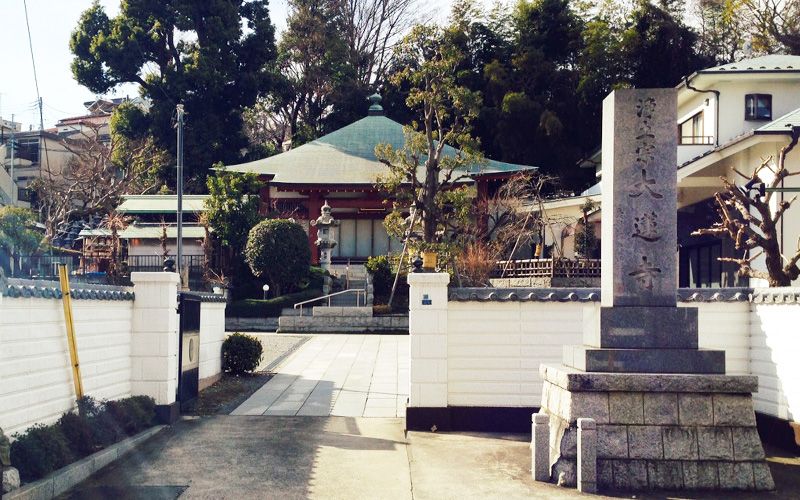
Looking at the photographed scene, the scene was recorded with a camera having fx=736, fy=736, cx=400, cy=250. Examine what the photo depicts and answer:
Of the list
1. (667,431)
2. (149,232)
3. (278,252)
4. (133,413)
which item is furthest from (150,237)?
(667,431)

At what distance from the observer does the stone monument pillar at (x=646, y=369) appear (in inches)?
270

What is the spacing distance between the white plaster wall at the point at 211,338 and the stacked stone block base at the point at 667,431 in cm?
711

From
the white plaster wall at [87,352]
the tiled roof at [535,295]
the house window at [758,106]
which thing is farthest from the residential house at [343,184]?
the tiled roof at [535,295]

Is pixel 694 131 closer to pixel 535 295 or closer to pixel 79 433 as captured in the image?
pixel 535 295

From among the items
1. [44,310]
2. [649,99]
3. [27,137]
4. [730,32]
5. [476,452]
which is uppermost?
[730,32]

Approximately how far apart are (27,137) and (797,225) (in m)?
43.5

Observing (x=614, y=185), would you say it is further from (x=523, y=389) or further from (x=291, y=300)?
(x=291, y=300)

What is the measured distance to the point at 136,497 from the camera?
21.3ft

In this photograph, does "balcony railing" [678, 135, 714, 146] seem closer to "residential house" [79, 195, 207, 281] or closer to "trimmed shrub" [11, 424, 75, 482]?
"residential house" [79, 195, 207, 281]

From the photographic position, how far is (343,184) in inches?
1212

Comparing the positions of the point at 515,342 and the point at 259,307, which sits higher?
the point at 515,342

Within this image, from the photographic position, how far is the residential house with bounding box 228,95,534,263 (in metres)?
31.2

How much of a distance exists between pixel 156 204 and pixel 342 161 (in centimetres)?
868

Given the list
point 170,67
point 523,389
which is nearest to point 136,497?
point 523,389
